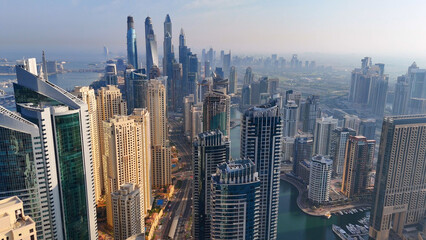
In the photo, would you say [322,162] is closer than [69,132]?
No

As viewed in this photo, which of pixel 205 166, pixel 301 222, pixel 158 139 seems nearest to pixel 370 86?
pixel 301 222

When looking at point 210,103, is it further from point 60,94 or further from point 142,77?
point 60,94

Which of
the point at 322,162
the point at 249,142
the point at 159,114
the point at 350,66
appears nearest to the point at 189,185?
the point at 159,114

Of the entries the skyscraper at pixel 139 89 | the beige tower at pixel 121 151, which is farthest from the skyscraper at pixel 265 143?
the skyscraper at pixel 139 89

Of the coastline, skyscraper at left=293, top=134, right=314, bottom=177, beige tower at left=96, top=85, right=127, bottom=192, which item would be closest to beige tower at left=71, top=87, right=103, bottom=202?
beige tower at left=96, top=85, right=127, bottom=192

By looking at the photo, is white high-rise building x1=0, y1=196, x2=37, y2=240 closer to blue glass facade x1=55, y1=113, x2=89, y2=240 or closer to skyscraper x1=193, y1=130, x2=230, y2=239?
blue glass facade x1=55, y1=113, x2=89, y2=240

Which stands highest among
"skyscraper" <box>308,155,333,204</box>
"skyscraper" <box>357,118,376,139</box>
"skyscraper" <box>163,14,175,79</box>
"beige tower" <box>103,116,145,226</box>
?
"skyscraper" <box>163,14,175,79</box>

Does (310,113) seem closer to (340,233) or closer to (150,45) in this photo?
(340,233)
